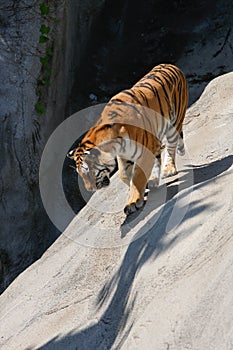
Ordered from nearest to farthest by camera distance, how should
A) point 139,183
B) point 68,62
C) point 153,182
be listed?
point 139,183
point 153,182
point 68,62

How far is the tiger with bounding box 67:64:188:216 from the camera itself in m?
4.52

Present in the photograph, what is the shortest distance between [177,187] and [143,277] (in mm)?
1302

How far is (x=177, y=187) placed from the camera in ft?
16.7

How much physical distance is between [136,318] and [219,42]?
7343 millimetres

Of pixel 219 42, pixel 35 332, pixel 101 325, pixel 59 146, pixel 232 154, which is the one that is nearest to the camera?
pixel 101 325

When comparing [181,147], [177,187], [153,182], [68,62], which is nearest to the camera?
[177,187]

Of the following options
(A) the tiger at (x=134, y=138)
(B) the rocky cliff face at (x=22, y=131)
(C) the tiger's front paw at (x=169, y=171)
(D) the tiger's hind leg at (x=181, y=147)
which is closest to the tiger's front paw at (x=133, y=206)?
(A) the tiger at (x=134, y=138)

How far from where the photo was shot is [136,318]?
3670mm

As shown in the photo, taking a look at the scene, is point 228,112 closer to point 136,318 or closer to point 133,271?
point 133,271

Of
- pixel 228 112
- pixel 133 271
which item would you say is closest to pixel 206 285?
pixel 133 271

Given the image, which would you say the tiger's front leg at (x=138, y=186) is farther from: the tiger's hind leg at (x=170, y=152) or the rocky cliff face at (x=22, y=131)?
the rocky cliff face at (x=22, y=131)

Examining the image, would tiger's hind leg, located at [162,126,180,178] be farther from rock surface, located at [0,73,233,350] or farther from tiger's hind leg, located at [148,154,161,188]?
tiger's hind leg, located at [148,154,161,188]

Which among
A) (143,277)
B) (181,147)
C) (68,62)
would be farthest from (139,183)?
(68,62)

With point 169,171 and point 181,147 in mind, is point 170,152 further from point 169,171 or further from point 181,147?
point 181,147
